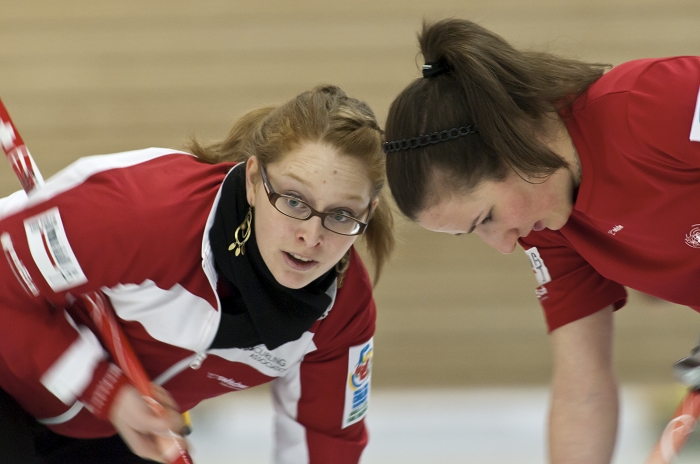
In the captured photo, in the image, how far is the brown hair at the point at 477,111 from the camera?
1114 millimetres

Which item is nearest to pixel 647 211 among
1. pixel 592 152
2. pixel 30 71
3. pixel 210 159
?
pixel 592 152


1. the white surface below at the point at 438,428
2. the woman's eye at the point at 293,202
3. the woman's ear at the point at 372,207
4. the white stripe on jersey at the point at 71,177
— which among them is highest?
the white stripe on jersey at the point at 71,177

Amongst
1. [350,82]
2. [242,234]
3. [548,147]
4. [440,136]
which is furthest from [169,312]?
[350,82]

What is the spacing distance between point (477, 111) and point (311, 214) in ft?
1.20

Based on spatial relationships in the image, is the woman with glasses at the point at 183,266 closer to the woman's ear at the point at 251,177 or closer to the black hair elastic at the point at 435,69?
the woman's ear at the point at 251,177

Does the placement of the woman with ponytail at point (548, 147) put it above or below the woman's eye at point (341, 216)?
above

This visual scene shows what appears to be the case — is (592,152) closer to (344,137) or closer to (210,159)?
(344,137)

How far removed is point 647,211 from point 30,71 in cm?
283

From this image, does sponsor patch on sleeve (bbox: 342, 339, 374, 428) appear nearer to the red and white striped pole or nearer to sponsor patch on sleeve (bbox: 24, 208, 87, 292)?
the red and white striped pole

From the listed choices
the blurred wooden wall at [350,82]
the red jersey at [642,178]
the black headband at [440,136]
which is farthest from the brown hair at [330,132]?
the blurred wooden wall at [350,82]

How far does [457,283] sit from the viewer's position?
3314mm

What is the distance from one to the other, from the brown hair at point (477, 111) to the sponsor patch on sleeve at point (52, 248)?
0.57 m

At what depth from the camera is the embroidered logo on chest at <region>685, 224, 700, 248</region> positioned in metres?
1.20

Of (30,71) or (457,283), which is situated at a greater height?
(30,71)
